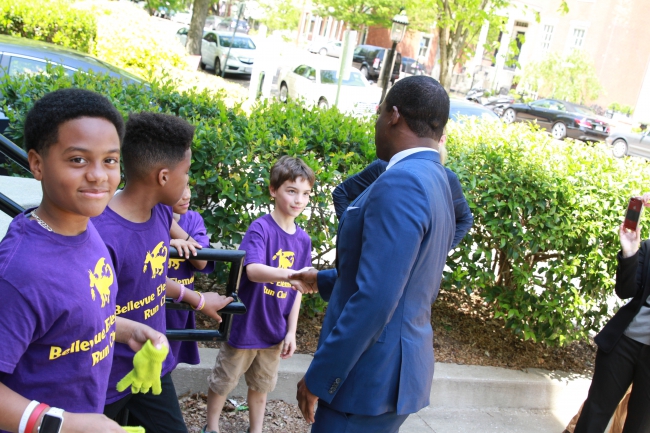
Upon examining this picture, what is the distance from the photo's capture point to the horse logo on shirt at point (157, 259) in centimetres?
243

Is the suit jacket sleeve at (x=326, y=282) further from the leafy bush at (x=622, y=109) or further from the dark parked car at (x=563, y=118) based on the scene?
the leafy bush at (x=622, y=109)

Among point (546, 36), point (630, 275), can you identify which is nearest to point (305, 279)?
point (630, 275)

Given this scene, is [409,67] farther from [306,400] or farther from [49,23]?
[306,400]

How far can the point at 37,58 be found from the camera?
8070 millimetres

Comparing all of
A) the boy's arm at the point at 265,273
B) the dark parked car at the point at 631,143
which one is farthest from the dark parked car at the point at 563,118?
the boy's arm at the point at 265,273

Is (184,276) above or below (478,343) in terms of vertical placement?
above

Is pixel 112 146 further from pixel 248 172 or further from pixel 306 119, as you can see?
pixel 306 119

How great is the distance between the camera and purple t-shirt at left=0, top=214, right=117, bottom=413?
5.22ft

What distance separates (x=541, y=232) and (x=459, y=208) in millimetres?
1686

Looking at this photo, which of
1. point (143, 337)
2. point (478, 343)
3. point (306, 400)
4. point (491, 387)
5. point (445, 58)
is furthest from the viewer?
point (445, 58)

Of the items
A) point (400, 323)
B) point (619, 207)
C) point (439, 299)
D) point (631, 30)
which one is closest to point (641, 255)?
point (619, 207)

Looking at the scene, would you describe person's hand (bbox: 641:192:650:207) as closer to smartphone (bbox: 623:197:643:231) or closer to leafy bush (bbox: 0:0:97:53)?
smartphone (bbox: 623:197:643:231)

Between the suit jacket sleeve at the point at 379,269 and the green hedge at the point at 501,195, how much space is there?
7.20ft

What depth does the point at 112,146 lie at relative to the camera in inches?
73.2
